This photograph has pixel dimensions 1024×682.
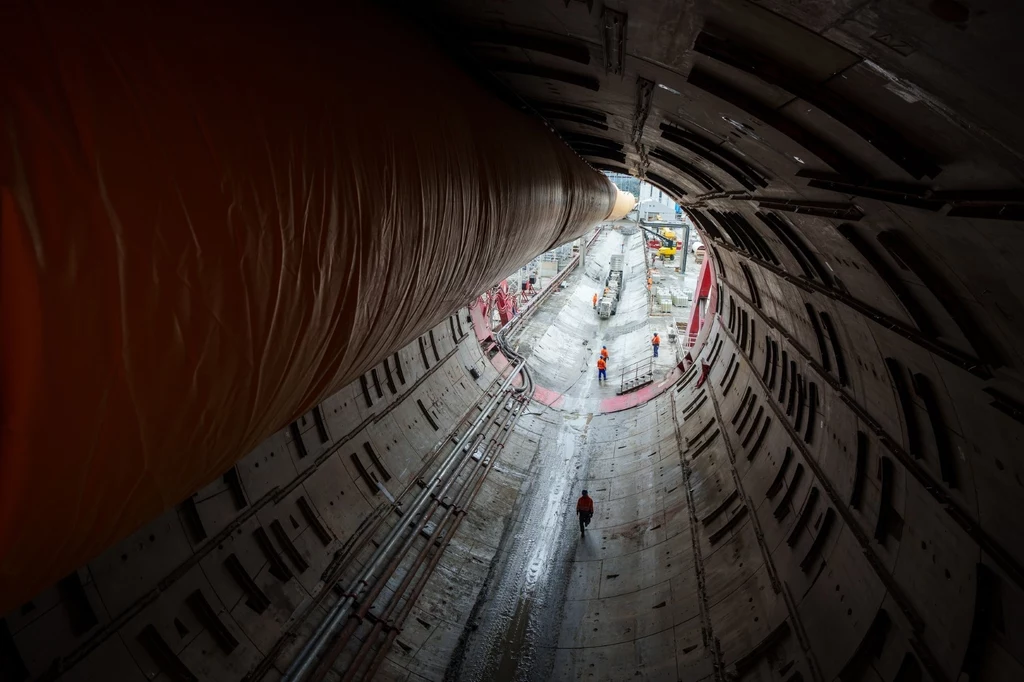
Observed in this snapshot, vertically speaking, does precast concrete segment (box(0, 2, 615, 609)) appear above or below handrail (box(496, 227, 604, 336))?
above

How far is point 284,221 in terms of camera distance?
1760 mm

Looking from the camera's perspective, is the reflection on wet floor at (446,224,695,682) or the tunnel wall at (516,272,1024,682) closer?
the tunnel wall at (516,272,1024,682)

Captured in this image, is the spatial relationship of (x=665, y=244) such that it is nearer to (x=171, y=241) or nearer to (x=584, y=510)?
(x=584, y=510)

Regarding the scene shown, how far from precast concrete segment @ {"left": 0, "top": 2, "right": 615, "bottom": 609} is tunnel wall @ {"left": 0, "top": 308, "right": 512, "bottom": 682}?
1073 millimetres

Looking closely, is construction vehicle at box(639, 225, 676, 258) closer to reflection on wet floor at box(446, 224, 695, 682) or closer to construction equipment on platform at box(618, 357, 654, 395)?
reflection on wet floor at box(446, 224, 695, 682)

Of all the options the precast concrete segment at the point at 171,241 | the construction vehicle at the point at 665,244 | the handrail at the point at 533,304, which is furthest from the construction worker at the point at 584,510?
the construction vehicle at the point at 665,244

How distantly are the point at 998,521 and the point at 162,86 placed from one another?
3884mm

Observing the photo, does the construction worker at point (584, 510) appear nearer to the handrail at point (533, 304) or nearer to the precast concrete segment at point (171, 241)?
the precast concrete segment at point (171, 241)

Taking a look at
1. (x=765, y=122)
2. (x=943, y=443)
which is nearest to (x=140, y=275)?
(x=765, y=122)

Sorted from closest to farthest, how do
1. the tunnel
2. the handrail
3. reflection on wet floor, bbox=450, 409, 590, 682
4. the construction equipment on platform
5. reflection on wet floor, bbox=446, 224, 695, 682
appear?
1. the tunnel
2. reflection on wet floor, bbox=450, 409, 590, 682
3. reflection on wet floor, bbox=446, 224, 695, 682
4. the construction equipment on platform
5. the handrail

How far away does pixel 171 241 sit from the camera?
141 cm

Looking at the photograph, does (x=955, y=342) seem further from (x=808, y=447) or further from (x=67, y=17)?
(x=67, y=17)

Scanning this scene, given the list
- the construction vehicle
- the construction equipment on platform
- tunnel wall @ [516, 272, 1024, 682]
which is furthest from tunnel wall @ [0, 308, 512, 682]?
the construction vehicle

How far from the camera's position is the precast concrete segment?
3.80 ft
